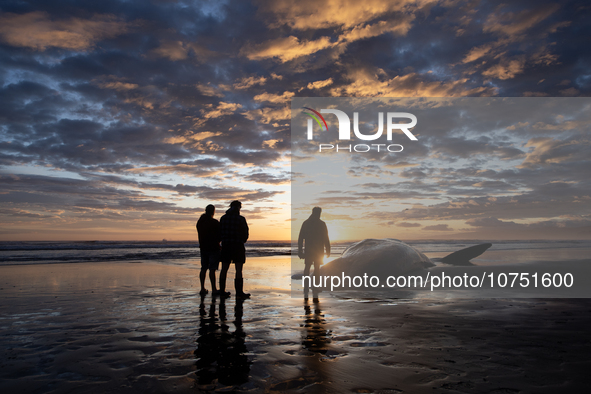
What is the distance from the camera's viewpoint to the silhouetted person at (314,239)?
8.57 metres

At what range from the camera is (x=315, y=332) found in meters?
4.44

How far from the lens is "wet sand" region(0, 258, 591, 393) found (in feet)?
9.20

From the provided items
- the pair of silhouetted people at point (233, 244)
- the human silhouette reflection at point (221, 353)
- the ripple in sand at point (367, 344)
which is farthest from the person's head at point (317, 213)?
the ripple in sand at point (367, 344)

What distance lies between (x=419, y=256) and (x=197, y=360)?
9707mm

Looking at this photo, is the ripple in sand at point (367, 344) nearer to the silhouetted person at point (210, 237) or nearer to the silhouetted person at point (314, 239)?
the silhouetted person at point (314, 239)

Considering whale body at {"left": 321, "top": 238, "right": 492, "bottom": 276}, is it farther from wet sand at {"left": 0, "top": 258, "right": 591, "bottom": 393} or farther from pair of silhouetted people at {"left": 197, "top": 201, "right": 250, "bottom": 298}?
pair of silhouetted people at {"left": 197, "top": 201, "right": 250, "bottom": 298}

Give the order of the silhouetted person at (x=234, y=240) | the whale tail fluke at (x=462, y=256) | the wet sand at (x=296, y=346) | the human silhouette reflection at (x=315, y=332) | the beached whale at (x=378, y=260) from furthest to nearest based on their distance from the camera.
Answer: the whale tail fluke at (x=462, y=256), the beached whale at (x=378, y=260), the silhouetted person at (x=234, y=240), the human silhouette reflection at (x=315, y=332), the wet sand at (x=296, y=346)

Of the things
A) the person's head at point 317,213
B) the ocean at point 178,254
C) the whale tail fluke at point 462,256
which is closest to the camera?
the person's head at point 317,213

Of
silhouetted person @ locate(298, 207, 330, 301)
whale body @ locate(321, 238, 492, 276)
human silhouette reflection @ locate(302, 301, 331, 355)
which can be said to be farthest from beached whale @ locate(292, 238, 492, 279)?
human silhouette reflection @ locate(302, 301, 331, 355)

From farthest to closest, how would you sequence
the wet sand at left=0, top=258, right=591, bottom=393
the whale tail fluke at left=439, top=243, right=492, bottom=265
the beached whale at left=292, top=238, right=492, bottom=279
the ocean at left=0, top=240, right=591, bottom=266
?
the ocean at left=0, top=240, right=591, bottom=266
the whale tail fluke at left=439, top=243, right=492, bottom=265
the beached whale at left=292, top=238, right=492, bottom=279
the wet sand at left=0, top=258, right=591, bottom=393

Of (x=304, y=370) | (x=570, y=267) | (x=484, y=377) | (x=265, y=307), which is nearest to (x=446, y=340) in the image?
(x=484, y=377)

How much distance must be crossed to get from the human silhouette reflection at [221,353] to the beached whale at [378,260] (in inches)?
222

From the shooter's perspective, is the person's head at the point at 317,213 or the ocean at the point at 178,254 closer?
the person's head at the point at 317,213

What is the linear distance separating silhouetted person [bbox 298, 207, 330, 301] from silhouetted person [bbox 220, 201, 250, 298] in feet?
5.38
